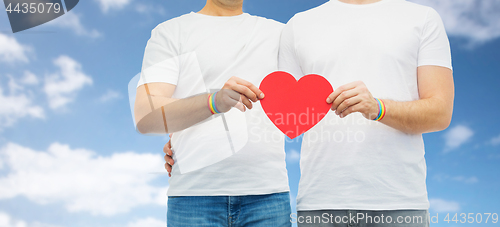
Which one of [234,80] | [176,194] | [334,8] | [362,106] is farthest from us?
[334,8]

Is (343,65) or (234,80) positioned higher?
(343,65)

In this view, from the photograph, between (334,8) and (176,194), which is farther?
(334,8)

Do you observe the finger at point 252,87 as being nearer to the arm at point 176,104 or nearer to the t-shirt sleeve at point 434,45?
the arm at point 176,104

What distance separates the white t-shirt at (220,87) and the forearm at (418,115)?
0.67 m

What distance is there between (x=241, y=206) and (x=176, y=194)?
39 cm

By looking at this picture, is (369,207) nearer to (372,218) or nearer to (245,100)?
(372,218)

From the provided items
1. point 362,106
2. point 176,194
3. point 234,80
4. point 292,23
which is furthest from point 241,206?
point 292,23

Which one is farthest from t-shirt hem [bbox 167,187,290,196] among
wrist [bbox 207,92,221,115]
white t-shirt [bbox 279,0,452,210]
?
wrist [bbox 207,92,221,115]

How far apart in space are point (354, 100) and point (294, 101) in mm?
384

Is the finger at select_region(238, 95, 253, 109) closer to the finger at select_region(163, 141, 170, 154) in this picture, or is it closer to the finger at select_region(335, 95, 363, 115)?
the finger at select_region(335, 95, 363, 115)

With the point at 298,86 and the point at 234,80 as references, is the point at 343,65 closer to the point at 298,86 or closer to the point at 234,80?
the point at 298,86

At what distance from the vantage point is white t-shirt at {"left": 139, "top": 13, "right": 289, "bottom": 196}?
2.04 m

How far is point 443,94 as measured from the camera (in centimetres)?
193

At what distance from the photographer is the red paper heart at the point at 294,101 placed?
1.88 meters
